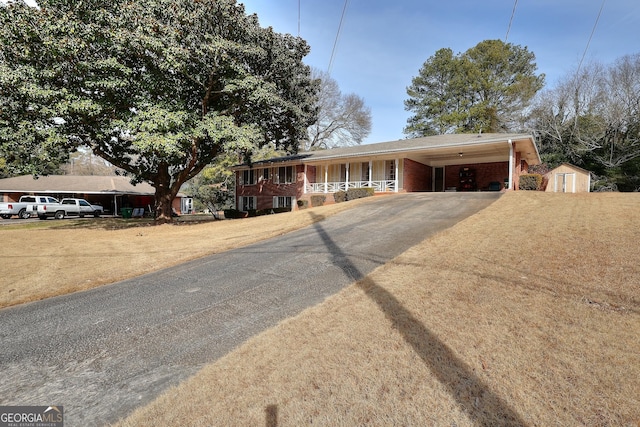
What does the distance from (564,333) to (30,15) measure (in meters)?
17.5

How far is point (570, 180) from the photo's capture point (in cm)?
2106

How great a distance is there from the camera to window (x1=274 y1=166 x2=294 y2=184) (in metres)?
25.0

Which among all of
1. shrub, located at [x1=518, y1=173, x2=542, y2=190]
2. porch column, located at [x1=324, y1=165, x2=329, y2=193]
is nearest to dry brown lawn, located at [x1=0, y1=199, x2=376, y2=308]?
porch column, located at [x1=324, y1=165, x2=329, y2=193]

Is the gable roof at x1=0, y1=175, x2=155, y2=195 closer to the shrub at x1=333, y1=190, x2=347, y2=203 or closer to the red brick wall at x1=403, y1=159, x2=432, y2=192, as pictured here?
the shrub at x1=333, y1=190, x2=347, y2=203

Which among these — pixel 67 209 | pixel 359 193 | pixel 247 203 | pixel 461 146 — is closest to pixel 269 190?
pixel 247 203

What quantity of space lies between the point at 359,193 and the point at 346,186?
2.52 m

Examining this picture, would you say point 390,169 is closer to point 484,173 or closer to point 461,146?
point 461,146

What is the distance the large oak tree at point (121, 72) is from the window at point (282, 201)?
9348 millimetres

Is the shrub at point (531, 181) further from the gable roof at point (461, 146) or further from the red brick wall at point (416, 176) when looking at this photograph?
the red brick wall at point (416, 176)

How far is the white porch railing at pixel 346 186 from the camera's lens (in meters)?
20.3

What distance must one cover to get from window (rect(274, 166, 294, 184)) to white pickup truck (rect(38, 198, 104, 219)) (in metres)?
17.6

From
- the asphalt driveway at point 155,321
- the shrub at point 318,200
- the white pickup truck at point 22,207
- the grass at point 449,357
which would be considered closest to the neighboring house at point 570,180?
the shrub at point 318,200

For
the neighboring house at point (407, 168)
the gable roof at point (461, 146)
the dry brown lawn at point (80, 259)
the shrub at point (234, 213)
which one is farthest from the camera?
the shrub at point (234, 213)

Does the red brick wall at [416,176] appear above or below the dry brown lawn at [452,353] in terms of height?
above
